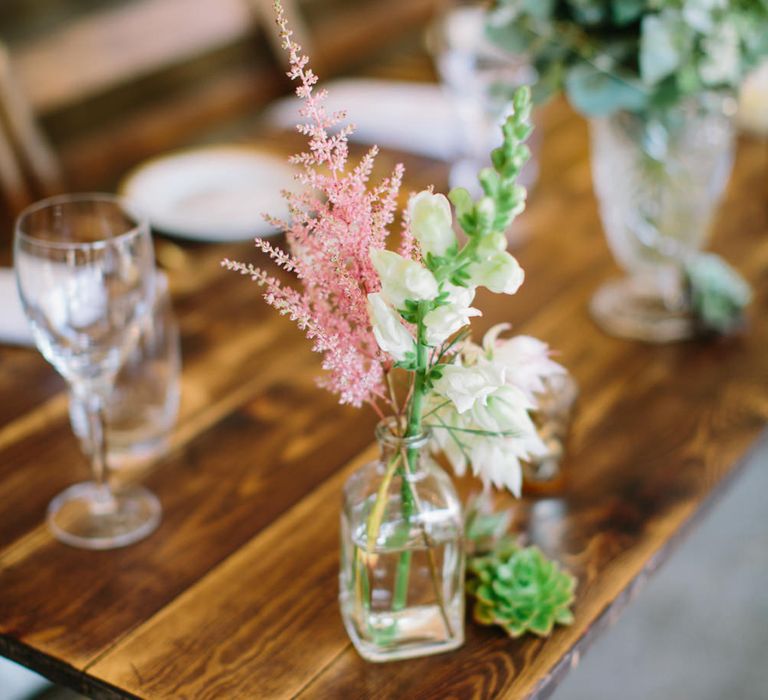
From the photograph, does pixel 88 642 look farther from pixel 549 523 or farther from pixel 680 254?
pixel 680 254

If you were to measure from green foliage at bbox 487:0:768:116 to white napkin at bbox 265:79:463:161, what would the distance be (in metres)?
0.42

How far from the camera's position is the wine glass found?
0.89 m

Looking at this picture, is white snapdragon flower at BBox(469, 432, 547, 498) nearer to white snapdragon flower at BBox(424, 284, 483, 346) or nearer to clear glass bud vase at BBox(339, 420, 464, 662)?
clear glass bud vase at BBox(339, 420, 464, 662)

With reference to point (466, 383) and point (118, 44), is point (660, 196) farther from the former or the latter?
point (118, 44)

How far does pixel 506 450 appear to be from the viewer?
798 millimetres

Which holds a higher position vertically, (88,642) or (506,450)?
(506,450)

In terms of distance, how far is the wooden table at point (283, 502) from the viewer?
2.69 feet

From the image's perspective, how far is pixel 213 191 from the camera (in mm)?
1611

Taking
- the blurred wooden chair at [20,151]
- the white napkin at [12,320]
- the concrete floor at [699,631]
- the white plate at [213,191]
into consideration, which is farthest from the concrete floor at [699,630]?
the blurred wooden chair at [20,151]

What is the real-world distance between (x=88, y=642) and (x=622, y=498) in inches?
20.2

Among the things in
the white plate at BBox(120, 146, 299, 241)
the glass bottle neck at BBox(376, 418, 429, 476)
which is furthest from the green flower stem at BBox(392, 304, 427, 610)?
the white plate at BBox(120, 146, 299, 241)

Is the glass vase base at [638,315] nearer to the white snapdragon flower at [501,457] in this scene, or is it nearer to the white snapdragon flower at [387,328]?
the white snapdragon flower at [501,457]

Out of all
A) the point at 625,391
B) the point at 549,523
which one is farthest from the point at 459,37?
the point at 549,523

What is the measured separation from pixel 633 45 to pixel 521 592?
0.67m
